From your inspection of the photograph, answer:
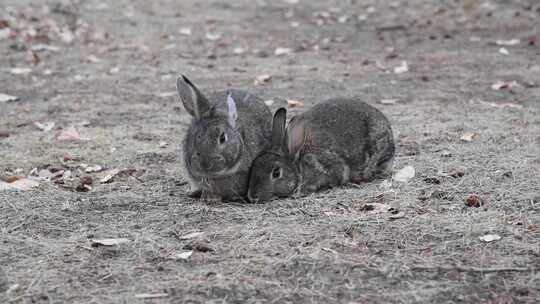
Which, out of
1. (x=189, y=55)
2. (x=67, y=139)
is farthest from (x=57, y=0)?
(x=67, y=139)

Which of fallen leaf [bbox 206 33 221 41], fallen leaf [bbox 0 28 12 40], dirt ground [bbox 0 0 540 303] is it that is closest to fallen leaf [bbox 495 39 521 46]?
dirt ground [bbox 0 0 540 303]

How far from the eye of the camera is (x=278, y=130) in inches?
239

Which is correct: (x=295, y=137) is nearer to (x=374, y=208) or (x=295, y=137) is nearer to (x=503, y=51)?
(x=374, y=208)

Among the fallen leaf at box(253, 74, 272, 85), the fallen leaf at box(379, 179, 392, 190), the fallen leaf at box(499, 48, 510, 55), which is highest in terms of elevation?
the fallen leaf at box(379, 179, 392, 190)

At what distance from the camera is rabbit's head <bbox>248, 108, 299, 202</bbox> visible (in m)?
5.81

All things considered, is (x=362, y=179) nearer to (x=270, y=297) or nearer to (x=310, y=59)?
(x=270, y=297)

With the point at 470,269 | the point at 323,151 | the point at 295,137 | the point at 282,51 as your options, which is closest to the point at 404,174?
the point at 323,151

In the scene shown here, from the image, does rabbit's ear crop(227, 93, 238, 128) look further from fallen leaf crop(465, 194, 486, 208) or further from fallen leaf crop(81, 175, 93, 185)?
fallen leaf crop(465, 194, 486, 208)

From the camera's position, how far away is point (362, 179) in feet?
21.4

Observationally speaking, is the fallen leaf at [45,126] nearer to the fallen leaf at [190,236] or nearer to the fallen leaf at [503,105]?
the fallen leaf at [190,236]

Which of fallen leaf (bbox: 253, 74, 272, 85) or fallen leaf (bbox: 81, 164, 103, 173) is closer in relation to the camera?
fallen leaf (bbox: 81, 164, 103, 173)

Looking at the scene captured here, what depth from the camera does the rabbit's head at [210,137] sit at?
541 cm

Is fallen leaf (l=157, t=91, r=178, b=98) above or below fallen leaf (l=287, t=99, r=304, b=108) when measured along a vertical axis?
below

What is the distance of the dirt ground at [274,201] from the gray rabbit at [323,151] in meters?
0.19
